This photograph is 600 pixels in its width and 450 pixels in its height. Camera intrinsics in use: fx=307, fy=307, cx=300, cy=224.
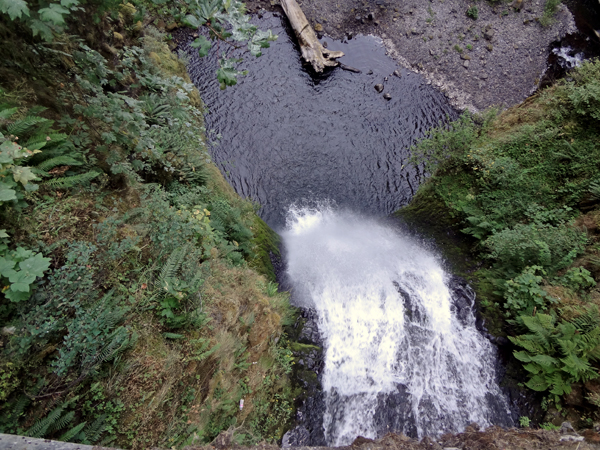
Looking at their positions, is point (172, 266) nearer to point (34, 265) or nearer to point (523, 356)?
point (34, 265)

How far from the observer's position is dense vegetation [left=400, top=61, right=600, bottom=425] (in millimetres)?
6816

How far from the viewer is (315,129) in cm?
1470

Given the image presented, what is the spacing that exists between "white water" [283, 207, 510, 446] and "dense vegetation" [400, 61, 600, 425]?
40.2 inches

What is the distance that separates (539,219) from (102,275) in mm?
10909

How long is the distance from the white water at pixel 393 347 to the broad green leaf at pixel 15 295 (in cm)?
635

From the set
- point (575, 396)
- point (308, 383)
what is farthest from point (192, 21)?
point (575, 396)

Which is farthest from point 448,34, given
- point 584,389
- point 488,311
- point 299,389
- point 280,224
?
point 299,389

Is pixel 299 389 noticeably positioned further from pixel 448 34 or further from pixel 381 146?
pixel 448 34

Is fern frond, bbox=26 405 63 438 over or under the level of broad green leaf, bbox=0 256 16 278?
under

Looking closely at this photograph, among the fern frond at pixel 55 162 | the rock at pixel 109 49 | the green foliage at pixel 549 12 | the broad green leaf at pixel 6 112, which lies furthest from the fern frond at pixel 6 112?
the green foliage at pixel 549 12

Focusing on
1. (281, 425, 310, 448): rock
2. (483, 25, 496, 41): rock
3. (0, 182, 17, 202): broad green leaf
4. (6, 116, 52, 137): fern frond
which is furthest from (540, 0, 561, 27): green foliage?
(0, 182, 17, 202): broad green leaf

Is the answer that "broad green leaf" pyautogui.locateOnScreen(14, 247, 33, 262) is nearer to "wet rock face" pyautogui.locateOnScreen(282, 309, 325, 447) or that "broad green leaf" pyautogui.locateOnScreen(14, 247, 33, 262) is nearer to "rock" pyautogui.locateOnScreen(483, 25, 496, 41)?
"wet rock face" pyautogui.locateOnScreen(282, 309, 325, 447)

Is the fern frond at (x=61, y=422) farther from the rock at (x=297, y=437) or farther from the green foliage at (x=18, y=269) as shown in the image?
the rock at (x=297, y=437)

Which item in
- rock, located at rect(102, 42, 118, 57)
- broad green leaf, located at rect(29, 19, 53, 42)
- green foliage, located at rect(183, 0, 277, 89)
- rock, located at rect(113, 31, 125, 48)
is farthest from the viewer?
rock, located at rect(113, 31, 125, 48)
